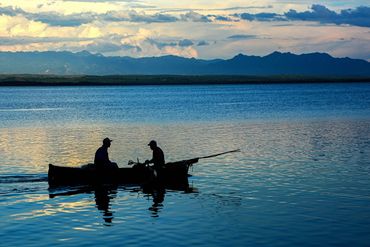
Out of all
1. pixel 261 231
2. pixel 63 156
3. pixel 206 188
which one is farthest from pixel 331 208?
pixel 63 156

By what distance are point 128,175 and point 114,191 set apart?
6.64ft

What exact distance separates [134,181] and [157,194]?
9.76ft

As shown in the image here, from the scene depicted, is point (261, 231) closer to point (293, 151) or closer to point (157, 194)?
point (157, 194)

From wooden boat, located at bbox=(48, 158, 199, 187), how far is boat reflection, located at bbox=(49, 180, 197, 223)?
0.40 metres

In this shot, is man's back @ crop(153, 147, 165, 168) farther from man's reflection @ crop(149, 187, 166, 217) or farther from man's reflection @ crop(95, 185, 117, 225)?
man's reflection @ crop(95, 185, 117, 225)

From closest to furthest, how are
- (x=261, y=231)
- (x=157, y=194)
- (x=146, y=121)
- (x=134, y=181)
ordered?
(x=261, y=231)
(x=157, y=194)
(x=134, y=181)
(x=146, y=121)

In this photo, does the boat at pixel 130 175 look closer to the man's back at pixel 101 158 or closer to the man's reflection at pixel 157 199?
the man's back at pixel 101 158

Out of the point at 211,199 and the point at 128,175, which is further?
the point at 128,175

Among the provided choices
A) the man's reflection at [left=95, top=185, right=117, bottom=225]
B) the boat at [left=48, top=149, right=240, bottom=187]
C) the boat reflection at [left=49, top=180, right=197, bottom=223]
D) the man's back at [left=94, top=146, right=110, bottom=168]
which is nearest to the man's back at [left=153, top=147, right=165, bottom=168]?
the boat at [left=48, top=149, right=240, bottom=187]

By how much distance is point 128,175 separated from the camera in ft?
101

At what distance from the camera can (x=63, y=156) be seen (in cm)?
4147

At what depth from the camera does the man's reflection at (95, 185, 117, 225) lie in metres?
23.0

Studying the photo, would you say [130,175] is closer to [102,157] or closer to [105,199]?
[102,157]

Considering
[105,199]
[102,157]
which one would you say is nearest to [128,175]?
[102,157]
